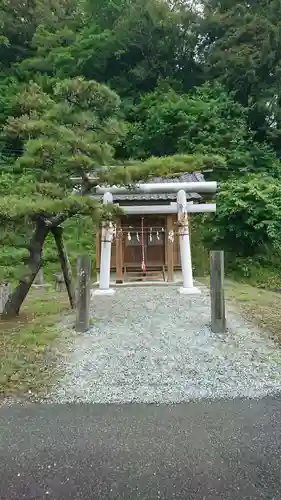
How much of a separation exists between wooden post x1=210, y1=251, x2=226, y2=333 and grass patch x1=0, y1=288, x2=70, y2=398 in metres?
2.08

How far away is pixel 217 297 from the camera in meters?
4.70

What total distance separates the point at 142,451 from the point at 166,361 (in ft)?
5.05

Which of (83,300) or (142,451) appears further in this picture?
(83,300)

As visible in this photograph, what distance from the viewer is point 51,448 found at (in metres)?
2.32

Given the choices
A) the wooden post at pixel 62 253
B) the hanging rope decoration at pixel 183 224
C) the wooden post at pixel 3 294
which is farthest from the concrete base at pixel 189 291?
the wooden post at pixel 3 294

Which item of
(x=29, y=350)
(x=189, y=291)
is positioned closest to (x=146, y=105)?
(x=189, y=291)

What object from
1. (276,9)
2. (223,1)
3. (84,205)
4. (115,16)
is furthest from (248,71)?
(84,205)

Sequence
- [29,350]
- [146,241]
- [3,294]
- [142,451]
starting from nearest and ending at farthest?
1. [142,451]
2. [29,350]
3. [3,294]
4. [146,241]

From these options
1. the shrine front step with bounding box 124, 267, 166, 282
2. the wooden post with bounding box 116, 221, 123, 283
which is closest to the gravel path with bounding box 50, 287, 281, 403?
the wooden post with bounding box 116, 221, 123, 283

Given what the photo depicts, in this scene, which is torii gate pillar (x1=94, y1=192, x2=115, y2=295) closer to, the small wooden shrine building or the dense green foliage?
the dense green foliage

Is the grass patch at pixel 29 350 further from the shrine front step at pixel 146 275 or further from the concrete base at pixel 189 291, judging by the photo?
the shrine front step at pixel 146 275

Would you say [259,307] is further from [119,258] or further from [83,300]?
[119,258]

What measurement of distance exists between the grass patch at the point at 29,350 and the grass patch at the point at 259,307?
287 centimetres

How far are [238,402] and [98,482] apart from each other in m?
1.44
